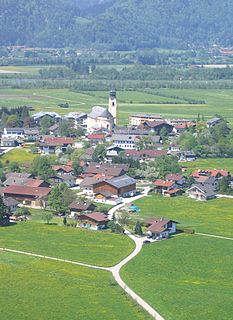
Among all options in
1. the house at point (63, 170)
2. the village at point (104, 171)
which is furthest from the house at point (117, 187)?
the house at point (63, 170)

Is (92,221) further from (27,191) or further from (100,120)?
(100,120)

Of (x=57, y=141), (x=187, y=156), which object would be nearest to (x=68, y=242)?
(x=187, y=156)

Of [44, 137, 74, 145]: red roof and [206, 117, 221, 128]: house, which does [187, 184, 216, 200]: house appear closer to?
[44, 137, 74, 145]: red roof

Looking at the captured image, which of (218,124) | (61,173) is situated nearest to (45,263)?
(61,173)

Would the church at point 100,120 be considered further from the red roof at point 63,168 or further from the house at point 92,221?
the house at point 92,221

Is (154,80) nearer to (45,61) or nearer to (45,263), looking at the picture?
(45,61)
